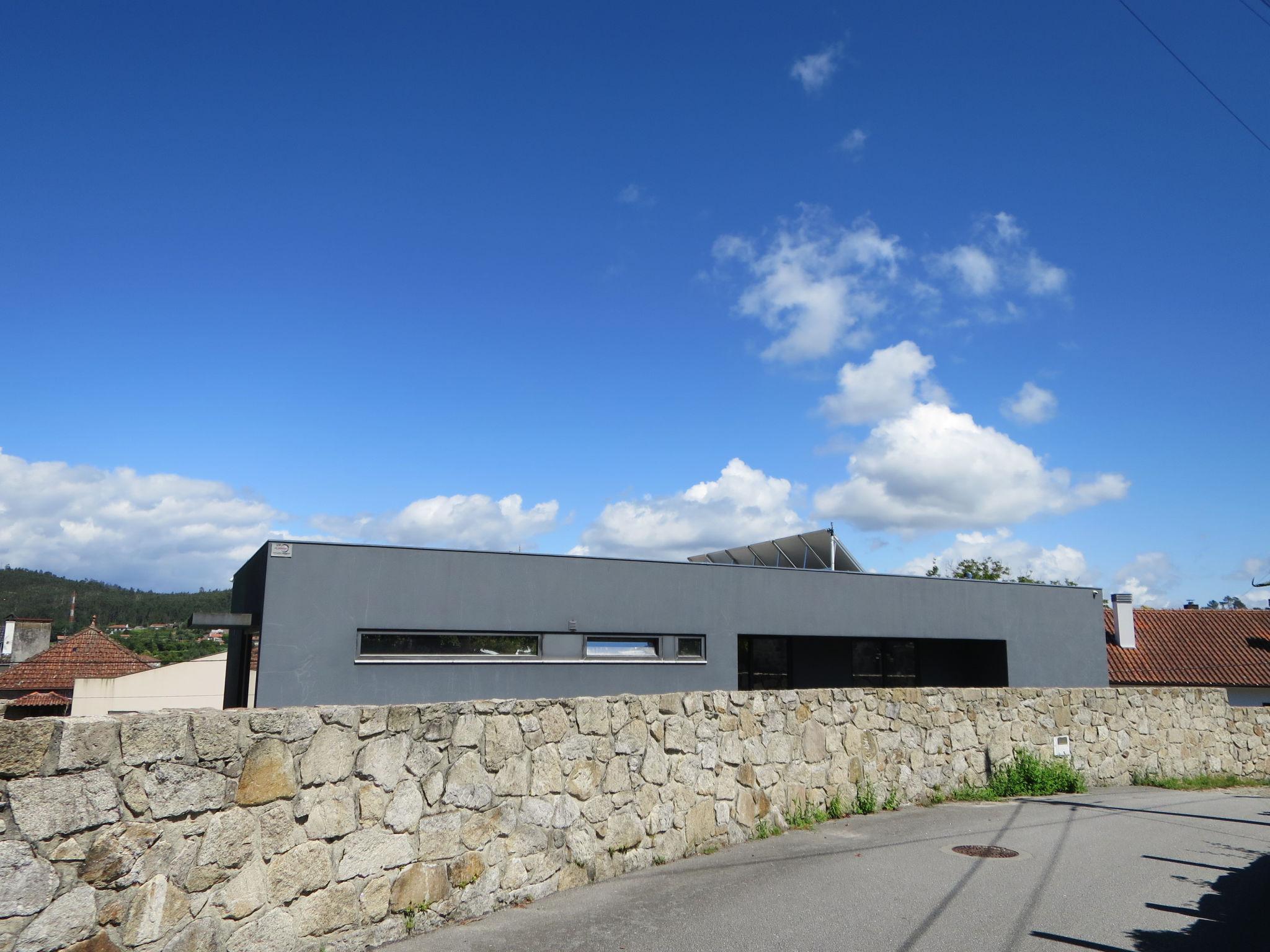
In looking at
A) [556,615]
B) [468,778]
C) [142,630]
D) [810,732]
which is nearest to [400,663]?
[556,615]

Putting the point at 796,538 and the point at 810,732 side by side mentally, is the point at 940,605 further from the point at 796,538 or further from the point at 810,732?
the point at 810,732

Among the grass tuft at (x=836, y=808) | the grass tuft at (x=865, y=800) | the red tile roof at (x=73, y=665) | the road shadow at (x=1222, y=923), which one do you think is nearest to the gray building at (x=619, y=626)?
the grass tuft at (x=865, y=800)

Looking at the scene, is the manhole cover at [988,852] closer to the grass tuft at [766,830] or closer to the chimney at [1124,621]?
the grass tuft at [766,830]

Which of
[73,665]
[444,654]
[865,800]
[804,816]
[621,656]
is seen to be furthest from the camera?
[73,665]

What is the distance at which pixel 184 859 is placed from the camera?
17.9 feet

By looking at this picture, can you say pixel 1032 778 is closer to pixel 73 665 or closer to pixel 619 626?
pixel 619 626

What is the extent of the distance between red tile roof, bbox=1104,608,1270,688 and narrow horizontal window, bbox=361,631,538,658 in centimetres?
2309

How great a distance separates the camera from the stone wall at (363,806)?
493 cm

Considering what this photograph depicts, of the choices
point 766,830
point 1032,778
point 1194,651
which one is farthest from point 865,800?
point 1194,651

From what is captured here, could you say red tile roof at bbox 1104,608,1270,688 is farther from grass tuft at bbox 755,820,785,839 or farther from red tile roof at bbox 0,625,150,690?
red tile roof at bbox 0,625,150,690

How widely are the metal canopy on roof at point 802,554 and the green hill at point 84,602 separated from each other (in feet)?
232

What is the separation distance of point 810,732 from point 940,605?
1018 centimetres

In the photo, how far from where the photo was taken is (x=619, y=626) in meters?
17.0

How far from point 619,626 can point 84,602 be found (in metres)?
99.5
